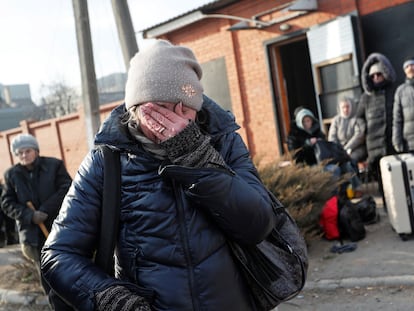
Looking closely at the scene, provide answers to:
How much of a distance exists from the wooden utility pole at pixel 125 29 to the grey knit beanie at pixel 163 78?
5.18 m

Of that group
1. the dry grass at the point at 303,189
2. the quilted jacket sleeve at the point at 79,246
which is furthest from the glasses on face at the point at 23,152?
the quilted jacket sleeve at the point at 79,246

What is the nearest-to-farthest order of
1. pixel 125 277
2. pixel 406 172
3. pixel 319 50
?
pixel 125 277 < pixel 406 172 < pixel 319 50

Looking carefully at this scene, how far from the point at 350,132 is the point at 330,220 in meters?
2.63

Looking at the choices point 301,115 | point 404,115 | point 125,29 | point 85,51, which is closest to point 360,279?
point 404,115

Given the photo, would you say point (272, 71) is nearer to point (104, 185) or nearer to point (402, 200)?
point (402, 200)

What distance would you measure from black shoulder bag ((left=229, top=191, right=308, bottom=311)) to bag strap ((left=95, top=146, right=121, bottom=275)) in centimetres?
42

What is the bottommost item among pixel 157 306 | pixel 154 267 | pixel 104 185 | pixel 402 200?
pixel 402 200

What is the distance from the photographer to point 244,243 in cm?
177

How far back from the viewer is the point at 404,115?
663 centimetres

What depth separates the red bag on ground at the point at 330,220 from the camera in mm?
6145

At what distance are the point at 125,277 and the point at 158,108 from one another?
24.2 inches

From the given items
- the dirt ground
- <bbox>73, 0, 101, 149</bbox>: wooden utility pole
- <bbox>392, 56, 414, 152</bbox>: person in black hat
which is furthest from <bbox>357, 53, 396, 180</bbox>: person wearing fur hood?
the dirt ground

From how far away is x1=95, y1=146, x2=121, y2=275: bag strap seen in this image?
176 cm

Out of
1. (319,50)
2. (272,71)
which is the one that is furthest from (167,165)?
(272,71)
